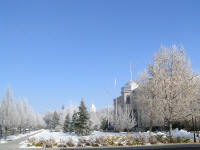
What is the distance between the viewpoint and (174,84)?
874 inches

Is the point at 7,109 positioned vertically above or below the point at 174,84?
below

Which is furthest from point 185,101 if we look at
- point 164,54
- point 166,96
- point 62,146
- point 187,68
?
point 62,146

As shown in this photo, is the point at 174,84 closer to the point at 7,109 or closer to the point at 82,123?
the point at 82,123

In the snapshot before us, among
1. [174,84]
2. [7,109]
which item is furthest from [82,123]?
[174,84]

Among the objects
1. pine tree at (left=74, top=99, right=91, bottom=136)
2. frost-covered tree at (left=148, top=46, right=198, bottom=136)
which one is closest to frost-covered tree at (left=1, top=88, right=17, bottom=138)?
pine tree at (left=74, top=99, right=91, bottom=136)

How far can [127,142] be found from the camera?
22391mm

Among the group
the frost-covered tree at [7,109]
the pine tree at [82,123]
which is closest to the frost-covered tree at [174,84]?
the pine tree at [82,123]

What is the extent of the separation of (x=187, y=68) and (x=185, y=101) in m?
3.25

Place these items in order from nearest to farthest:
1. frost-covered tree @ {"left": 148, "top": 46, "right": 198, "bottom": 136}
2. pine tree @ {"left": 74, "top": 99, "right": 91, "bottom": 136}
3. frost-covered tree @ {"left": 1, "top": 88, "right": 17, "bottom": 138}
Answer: frost-covered tree @ {"left": 148, "top": 46, "right": 198, "bottom": 136} < frost-covered tree @ {"left": 1, "top": 88, "right": 17, "bottom": 138} < pine tree @ {"left": 74, "top": 99, "right": 91, "bottom": 136}

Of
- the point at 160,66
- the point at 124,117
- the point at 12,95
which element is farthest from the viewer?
the point at 124,117

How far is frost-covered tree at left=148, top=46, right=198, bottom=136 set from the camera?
2217 cm

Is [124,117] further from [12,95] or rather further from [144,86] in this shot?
[144,86]

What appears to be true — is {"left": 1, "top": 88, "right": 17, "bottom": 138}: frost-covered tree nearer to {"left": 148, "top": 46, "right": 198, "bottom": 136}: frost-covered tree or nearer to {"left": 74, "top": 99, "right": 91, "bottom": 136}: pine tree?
{"left": 74, "top": 99, "right": 91, "bottom": 136}: pine tree

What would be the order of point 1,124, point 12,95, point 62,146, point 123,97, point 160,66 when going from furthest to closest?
1. point 123,97
2. point 12,95
3. point 1,124
4. point 160,66
5. point 62,146
